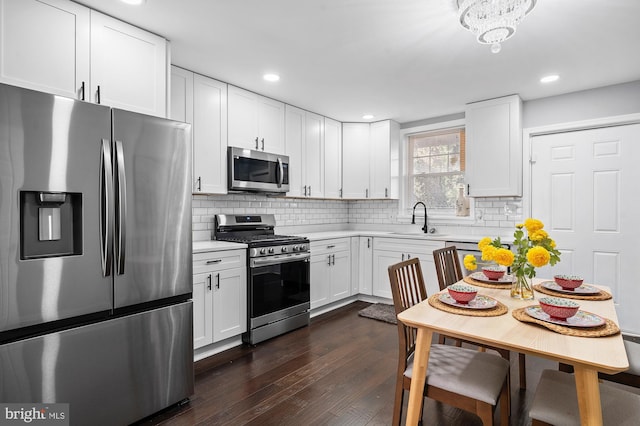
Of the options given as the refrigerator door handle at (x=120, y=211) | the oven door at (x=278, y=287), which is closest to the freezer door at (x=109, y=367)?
the refrigerator door handle at (x=120, y=211)

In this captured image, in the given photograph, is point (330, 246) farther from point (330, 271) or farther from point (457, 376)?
point (457, 376)

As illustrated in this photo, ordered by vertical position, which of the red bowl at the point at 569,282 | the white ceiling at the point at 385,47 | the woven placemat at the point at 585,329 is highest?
the white ceiling at the point at 385,47

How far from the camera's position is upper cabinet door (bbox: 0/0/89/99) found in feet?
5.97

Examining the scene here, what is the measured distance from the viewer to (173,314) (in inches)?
84.1

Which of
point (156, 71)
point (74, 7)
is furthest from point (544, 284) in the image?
point (74, 7)

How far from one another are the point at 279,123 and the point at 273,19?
1733 millimetres

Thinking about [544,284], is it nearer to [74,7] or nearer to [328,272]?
[328,272]

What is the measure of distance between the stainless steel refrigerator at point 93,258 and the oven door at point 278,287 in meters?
0.97

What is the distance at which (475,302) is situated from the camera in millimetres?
1756

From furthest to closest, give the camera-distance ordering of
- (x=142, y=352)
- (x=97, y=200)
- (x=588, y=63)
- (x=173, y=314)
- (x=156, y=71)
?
(x=588, y=63) → (x=156, y=71) → (x=173, y=314) → (x=142, y=352) → (x=97, y=200)

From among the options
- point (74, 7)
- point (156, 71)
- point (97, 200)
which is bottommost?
point (97, 200)

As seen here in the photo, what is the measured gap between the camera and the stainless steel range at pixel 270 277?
125 inches

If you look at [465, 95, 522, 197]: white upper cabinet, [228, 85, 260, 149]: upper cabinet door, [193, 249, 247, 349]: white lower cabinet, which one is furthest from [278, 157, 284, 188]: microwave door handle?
[465, 95, 522, 197]: white upper cabinet

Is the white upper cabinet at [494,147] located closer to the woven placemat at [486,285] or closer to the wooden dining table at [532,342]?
the woven placemat at [486,285]
